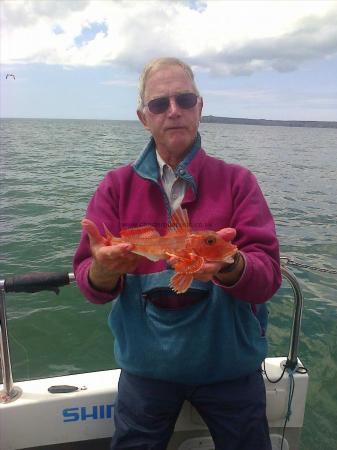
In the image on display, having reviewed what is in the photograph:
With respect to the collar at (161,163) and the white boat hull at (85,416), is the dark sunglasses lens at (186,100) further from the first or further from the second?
the white boat hull at (85,416)

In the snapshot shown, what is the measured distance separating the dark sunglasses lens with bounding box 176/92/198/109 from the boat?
52.8 inches

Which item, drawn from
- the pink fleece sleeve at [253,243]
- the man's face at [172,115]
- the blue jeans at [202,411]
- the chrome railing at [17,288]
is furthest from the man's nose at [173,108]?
the blue jeans at [202,411]

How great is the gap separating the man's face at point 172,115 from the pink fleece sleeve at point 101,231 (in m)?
0.49

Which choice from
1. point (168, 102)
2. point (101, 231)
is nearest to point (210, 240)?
point (101, 231)

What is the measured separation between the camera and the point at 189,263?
228 centimetres

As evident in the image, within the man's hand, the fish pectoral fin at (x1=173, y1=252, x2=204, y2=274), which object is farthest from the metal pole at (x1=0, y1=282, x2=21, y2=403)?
the fish pectoral fin at (x1=173, y1=252, x2=204, y2=274)

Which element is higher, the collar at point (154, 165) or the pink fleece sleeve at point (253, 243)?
the collar at point (154, 165)

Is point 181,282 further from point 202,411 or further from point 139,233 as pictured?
point 202,411

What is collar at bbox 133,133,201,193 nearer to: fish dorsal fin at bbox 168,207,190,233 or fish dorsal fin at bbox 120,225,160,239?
fish dorsal fin at bbox 168,207,190,233

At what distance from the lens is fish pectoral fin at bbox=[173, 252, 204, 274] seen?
2.26 m

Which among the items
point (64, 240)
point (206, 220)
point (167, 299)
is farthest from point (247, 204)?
point (64, 240)

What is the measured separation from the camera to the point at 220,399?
273 cm

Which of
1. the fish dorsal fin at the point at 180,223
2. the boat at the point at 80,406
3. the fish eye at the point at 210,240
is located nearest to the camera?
the fish eye at the point at 210,240

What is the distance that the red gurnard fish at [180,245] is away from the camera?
2248 mm
